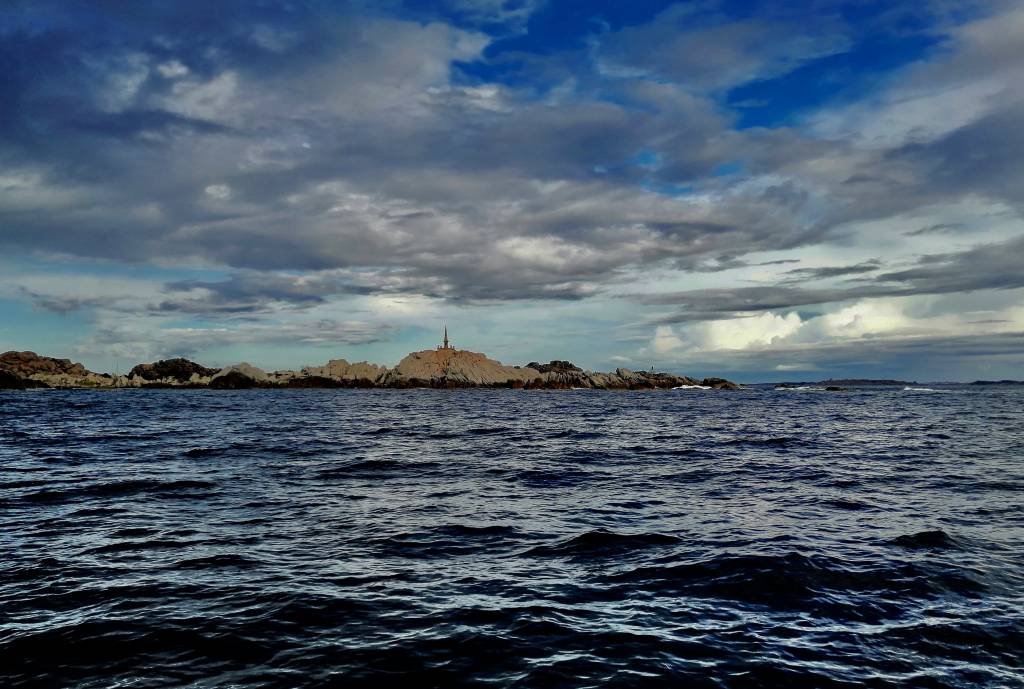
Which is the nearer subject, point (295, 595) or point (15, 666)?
point (15, 666)

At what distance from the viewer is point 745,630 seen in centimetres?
1061

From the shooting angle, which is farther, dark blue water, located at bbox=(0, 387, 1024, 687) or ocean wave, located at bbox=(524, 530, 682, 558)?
ocean wave, located at bbox=(524, 530, 682, 558)

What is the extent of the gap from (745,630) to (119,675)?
9.66 metres

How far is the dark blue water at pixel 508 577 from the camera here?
9.15 metres

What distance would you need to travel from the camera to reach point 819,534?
1742 cm

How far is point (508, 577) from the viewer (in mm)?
13266

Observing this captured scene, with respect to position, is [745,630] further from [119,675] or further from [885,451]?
[885,451]

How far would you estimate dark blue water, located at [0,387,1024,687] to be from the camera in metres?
9.15

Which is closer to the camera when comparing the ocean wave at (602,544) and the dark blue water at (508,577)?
the dark blue water at (508,577)

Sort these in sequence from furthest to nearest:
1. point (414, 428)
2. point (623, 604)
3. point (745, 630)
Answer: point (414, 428)
point (623, 604)
point (745, 630)

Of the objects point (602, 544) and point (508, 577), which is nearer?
point (508, 577)

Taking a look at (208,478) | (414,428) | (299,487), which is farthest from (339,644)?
(414,428)

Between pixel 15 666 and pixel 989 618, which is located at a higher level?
pixel 15 666

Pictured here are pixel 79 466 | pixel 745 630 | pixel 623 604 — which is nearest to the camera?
pixel 745 630
